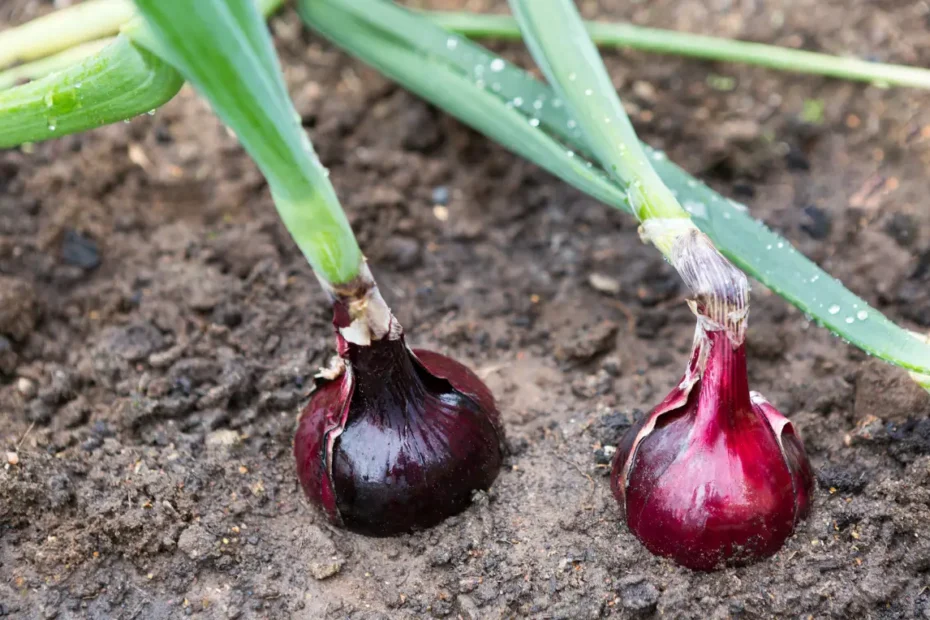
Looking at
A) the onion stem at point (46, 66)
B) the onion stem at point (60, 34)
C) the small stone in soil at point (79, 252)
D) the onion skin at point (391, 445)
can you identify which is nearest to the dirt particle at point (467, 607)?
the onion skin at point (391, 445)

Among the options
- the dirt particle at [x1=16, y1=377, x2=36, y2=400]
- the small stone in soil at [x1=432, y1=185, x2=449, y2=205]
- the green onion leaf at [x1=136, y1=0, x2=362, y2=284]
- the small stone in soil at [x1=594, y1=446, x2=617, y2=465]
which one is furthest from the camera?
the small stone in soil at [x1=432, y1=185, x2=449, y2=205]

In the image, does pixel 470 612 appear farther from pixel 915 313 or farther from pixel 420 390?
pixel 915 313

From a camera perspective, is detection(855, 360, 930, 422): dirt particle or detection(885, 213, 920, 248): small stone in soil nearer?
detection(855, 360, 930, 422): dirt particle

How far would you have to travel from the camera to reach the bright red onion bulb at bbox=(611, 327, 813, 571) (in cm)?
104

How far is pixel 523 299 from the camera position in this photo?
162cm

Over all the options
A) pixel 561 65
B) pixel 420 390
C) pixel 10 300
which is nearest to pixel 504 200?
pixel 561 65

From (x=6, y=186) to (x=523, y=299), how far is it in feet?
3.43

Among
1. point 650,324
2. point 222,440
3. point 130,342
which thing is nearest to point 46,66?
point 130,342

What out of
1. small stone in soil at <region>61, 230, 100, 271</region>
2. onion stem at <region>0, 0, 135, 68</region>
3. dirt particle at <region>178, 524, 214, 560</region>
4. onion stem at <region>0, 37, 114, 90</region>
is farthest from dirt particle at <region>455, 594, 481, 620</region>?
onion stem at <region>0, 0, 135, 68</region>

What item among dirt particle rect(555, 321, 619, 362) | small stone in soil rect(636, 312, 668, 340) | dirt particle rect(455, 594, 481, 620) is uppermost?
dirt particle rect(455, 594, 481, 620)

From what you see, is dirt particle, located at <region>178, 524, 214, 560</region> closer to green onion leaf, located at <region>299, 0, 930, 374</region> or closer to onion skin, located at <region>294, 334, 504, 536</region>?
onion skin, located at <region>294, 334, 504, 536</region>

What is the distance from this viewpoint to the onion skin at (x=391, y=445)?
1117 mm

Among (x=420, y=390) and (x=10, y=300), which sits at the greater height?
(x=10, y=300)

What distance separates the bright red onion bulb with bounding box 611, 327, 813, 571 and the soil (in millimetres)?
59
